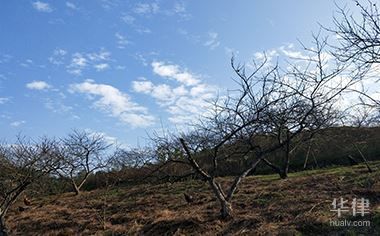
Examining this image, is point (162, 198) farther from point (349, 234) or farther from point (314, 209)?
point (349, 234)

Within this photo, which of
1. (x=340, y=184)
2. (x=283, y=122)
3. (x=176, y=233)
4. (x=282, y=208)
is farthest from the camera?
(x=340, y=184)

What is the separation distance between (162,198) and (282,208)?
656 cm

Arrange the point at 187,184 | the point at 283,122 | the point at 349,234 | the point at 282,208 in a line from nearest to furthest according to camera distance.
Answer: the point at 349,234, the point at 282,208, the point at 283,122, the point at 187,184

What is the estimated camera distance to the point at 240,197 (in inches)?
519

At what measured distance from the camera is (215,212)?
10758 mm

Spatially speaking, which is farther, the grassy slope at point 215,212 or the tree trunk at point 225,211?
the tree trunk at point 225,211

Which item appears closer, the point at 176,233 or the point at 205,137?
the point at 176,233

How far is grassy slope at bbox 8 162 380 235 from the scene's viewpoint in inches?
341

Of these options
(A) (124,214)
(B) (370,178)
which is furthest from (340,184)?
(A) (124,214)

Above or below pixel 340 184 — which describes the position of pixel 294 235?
below

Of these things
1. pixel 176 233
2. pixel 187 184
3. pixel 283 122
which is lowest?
pixel 176 233

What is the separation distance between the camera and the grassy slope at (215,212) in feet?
28.5

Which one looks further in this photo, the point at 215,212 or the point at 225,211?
the point at 215,212

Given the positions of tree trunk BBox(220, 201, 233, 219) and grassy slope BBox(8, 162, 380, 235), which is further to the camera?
tree trunk BBox(220, 201, 233, 219)
